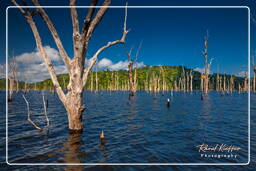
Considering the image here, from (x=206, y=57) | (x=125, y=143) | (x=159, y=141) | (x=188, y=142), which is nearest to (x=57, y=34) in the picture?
(x=125, y=143)

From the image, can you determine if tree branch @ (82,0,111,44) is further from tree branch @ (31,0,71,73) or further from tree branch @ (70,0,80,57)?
tree branch @ (31,0,71,73)

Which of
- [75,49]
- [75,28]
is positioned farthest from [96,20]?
[75,49]

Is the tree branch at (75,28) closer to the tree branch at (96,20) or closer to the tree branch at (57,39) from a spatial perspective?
the tree branch at (96,20)

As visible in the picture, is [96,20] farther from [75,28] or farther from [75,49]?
[75,49]

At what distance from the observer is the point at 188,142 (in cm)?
970

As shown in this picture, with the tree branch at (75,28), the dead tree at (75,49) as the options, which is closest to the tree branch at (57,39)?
the dead tree at (75,49)

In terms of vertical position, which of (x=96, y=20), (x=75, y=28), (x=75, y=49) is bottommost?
(x=75, y=49)

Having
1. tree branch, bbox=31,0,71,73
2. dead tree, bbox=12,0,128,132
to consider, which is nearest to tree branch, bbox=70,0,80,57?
dead tree, bbox=12,0,128,132

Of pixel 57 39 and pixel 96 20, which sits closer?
pixel 96 20

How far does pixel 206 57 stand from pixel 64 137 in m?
43.1

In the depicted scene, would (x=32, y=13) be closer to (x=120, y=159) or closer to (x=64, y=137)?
(x=64, y=137)

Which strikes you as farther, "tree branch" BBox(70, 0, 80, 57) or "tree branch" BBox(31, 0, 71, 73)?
"tree branch" BBox(31, 0, 71, 73)

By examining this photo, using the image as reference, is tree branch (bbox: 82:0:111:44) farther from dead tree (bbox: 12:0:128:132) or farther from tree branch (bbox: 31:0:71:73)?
tree branch (bbox: 31:0:71:73)

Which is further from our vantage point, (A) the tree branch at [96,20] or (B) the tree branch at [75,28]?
(A) the tree branch at [96,20]
